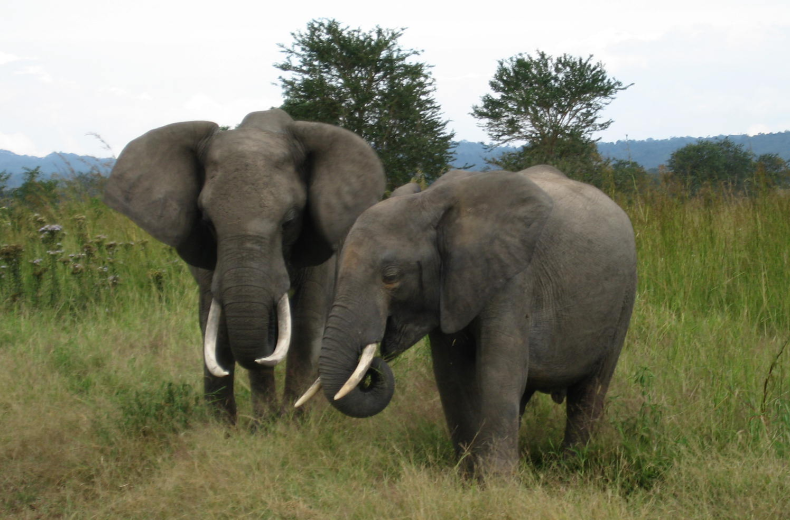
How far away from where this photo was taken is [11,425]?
492 centimetres

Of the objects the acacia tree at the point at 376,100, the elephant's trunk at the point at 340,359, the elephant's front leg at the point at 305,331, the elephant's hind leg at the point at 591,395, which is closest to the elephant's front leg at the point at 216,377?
the elephant's front leg at the point at 305,331

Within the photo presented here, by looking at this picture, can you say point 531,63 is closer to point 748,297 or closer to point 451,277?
point 748,297

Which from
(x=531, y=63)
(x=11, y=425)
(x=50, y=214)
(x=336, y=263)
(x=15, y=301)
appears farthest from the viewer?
(x=531, y=63)

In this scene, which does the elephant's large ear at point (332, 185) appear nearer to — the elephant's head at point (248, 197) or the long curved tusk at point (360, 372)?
the elephant's head at point (248, 197)

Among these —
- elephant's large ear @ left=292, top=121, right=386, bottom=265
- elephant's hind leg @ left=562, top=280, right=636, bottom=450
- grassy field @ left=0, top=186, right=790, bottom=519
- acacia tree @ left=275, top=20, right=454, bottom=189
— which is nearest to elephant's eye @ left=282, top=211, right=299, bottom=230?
elephant's large ear @ left=292, top=121, right=386, bottom=265

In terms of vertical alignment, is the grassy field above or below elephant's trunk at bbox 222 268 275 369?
below

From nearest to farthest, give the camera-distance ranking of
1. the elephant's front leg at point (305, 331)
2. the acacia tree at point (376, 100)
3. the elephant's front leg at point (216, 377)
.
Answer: the elephant's front leg at point (216, 377), the elephant's front leg at point (305, 331), the acacia tree at point (376, 100)

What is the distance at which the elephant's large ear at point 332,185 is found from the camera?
479 centimetres

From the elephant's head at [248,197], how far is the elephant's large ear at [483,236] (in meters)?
0.96

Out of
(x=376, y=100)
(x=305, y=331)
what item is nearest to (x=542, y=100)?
(x=376, y=100)

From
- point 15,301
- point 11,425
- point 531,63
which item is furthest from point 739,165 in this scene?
point 11,425

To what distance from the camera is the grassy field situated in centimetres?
390

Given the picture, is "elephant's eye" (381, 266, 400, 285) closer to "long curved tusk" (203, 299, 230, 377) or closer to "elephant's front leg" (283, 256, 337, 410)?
"long curved tusk" (203, 299, 230, 377)

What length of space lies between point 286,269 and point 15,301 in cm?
425
